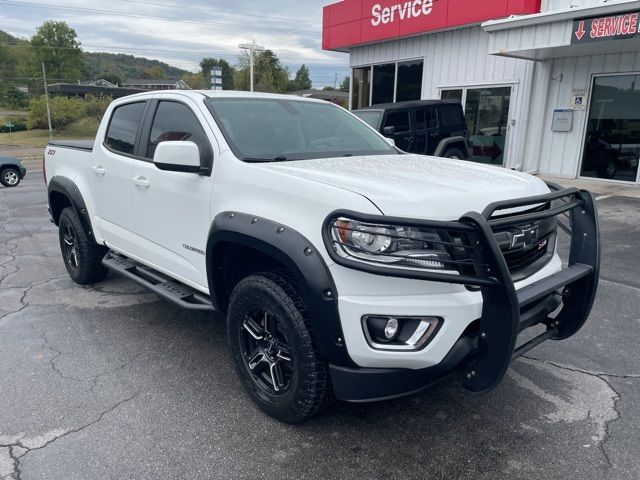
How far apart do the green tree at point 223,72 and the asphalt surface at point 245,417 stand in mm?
96481

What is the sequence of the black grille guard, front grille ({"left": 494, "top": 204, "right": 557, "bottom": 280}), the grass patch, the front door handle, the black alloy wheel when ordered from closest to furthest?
the black grille guard, front grille ({"left": 494, "top": 204, "right": 557, "bottom": 280}), the black alloy wheel, the front door handle, the grass patch

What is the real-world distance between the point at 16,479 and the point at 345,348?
1.74 m

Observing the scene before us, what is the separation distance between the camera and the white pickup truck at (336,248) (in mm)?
2344

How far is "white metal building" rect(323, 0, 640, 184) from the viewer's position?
1022 cm

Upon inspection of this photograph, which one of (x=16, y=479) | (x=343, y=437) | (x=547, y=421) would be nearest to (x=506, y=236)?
(x=547, y=421)

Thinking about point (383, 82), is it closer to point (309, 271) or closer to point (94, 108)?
point (309, 271)

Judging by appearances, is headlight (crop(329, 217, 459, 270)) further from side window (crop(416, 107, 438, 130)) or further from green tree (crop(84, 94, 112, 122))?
green tree (crop(84, 94, 112, 122))

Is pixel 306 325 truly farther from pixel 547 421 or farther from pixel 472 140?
pixel 472 140

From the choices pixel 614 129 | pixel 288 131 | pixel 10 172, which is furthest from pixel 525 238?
pixel 10 172

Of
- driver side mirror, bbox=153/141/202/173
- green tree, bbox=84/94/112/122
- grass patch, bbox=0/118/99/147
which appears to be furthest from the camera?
green tree, bbox=84/94/112/122

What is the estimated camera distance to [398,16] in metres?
15.2

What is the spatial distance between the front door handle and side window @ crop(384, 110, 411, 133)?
716 centimetres

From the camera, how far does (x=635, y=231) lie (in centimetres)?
755

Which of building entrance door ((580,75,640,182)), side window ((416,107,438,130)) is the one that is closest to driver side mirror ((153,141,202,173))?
side window ((416,107,438,130))
